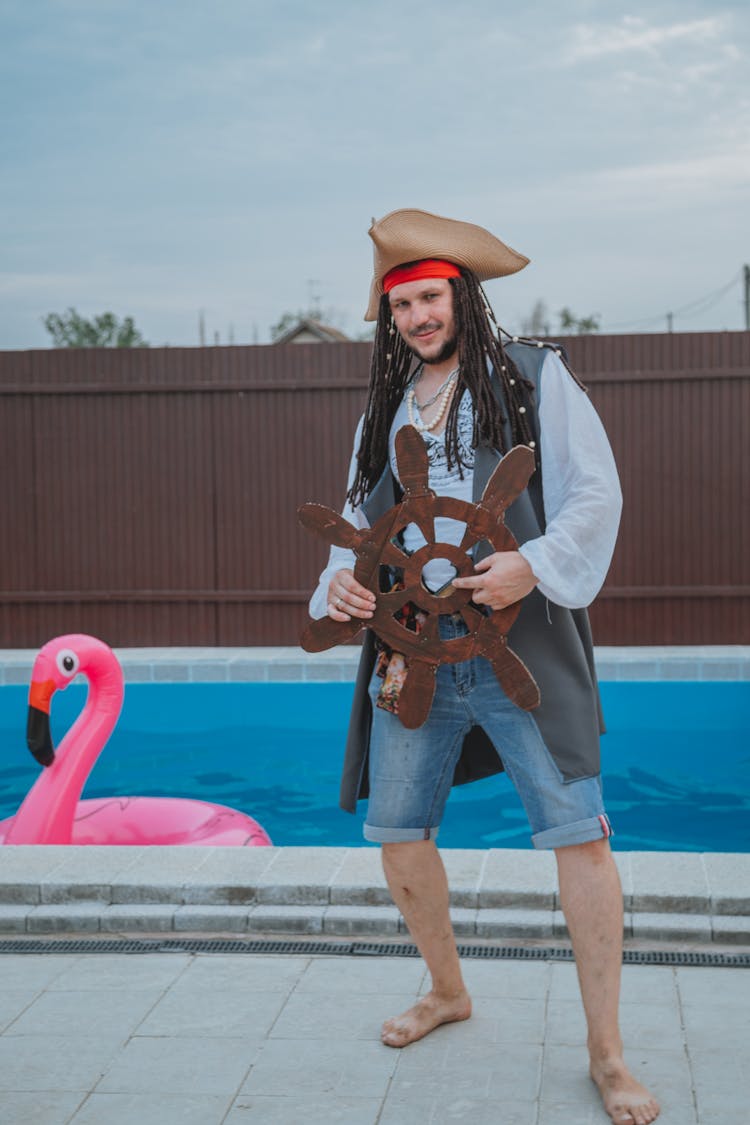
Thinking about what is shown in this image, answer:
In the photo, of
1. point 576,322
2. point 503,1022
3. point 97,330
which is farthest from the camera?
point 97,330

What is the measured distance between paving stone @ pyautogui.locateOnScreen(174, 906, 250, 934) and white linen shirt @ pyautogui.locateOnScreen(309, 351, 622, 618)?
5.25 feet

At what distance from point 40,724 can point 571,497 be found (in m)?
3.01

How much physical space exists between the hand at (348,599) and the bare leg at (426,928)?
0.54 m

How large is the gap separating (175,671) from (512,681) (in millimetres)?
5629

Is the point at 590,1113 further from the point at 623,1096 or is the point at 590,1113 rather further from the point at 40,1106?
the point at 40,1106

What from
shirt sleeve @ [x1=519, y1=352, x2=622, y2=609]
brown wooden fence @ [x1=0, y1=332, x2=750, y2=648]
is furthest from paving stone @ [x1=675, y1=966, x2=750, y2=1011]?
brown wooden fence @ [x1=0, y1=332, x2=750, y2=648]

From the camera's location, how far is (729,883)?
3.66m

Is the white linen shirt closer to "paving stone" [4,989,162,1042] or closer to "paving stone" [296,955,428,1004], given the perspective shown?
"paving stone" [296,955,428,1004]

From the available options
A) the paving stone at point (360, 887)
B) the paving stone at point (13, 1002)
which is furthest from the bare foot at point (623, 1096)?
the paving stone at point (13, 1002)

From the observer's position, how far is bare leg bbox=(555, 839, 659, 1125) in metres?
2.57

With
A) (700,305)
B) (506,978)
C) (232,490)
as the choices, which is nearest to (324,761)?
(232,490)

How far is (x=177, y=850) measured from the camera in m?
4.17

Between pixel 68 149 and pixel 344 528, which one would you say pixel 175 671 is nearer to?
pixel 344 528

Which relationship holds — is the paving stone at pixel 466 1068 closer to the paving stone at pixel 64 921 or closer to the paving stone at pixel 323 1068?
the paving stone at pixel 323 1068
